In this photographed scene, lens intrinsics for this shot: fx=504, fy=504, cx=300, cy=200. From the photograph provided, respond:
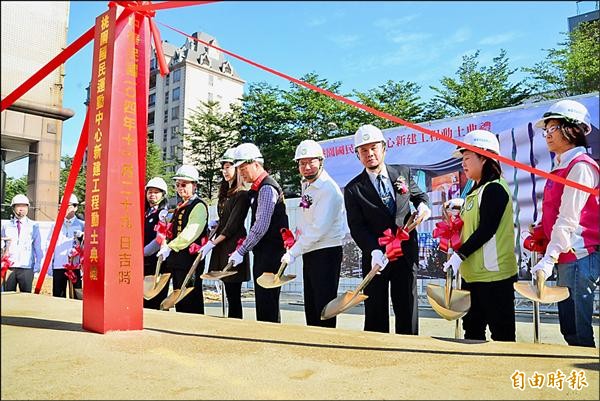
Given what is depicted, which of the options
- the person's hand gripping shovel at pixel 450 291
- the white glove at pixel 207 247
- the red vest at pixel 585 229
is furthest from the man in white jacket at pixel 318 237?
the red vest at pixel 585 229

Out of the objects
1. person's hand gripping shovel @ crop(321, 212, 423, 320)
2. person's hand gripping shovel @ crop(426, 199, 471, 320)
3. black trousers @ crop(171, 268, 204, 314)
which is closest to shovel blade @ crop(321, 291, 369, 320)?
person's hand gripping shovel @ crop(321, 212, 423, 320)

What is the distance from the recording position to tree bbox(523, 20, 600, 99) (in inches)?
474

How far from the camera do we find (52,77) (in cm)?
271

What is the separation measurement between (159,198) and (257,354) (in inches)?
131

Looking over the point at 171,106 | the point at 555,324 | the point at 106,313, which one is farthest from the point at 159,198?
the point at 171,106

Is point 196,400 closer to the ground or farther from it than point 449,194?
closer to the ground

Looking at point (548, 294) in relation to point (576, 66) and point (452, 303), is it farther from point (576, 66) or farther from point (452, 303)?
point (576, 66)

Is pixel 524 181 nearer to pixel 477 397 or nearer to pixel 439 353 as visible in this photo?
pixel 439 353

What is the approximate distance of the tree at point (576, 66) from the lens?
474 inches

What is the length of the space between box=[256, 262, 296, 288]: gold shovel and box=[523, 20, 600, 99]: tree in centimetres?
1087

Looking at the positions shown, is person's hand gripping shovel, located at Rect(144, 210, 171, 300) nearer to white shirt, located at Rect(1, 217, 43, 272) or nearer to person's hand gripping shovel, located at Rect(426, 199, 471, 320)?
white shirt, located at Rect(1, 217, 43, 272)

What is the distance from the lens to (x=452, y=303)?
285 centimetres

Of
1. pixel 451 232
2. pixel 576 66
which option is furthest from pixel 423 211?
pixel 576 66

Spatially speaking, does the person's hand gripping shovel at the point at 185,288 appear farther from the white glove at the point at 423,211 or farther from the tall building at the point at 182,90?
the tall building at the point at 182,90
